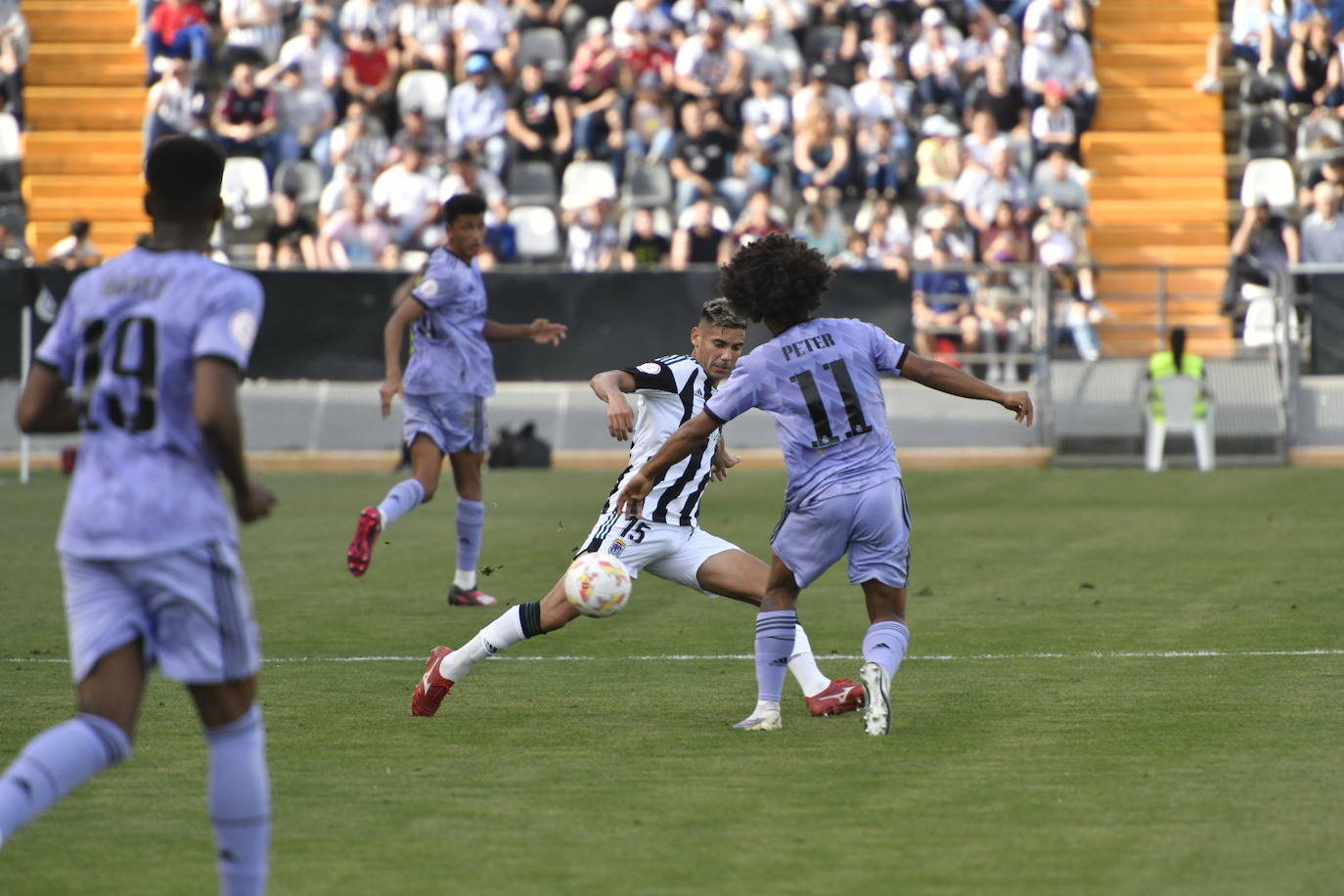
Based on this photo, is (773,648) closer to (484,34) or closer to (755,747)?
(755,747)

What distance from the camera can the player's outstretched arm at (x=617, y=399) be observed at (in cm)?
729

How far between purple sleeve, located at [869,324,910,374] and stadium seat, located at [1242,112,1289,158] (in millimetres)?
20131

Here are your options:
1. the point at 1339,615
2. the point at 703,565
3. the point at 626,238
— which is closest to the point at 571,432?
the point at 626,238

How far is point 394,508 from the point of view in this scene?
1157 cm

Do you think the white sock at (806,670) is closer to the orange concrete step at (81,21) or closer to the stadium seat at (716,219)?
the stadium seat at (716,219)

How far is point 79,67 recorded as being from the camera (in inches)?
1132

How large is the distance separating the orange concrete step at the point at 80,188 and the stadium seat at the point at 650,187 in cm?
731

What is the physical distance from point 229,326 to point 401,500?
711 cm

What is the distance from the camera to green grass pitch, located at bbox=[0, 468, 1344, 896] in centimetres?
539

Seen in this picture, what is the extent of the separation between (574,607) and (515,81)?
65.6ft

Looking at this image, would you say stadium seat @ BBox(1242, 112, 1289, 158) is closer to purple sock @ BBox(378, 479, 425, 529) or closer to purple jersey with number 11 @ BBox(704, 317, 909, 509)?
purple sock @ BBox(378, 479, 425, 529)

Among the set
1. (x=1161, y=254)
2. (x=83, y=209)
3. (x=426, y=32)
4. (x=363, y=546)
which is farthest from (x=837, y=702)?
(x=83, y=209)

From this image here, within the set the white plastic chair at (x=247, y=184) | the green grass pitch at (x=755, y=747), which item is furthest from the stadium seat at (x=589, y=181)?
the green grass pitch at (x=755, y=747)

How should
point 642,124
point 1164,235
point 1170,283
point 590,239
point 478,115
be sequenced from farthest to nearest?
1. point 1164,235
2. point 478,115
3. point 642,124
4. point 590,239
5. point 1170,283
